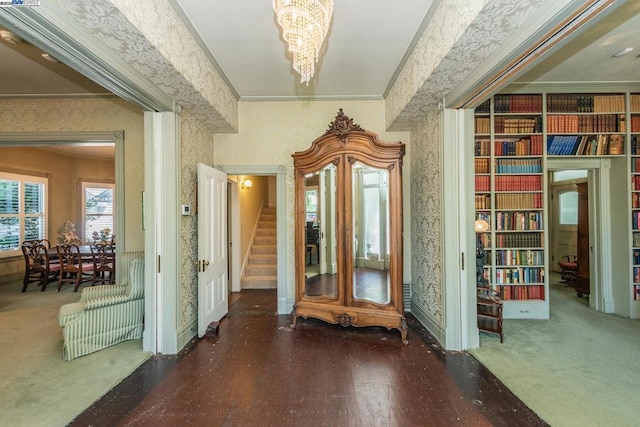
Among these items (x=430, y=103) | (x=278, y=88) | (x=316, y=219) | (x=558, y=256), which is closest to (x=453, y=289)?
(x=316, y=219)

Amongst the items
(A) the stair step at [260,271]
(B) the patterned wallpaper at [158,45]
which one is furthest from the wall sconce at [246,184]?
(B) the patterned wallpaper at [158,45]

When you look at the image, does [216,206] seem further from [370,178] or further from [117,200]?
[370,178]

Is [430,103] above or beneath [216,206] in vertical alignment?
above

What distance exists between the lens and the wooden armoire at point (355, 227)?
313 cm

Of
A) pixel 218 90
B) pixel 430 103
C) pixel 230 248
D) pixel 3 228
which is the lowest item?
pixel 230 248

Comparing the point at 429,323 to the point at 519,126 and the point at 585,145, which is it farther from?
the point at 585,145

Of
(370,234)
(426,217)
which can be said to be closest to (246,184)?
(370,234)

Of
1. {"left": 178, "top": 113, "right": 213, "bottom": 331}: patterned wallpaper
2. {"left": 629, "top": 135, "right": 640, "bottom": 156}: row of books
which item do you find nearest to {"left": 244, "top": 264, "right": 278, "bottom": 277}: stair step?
{"left": 178, "top": 113, "right": 213, "bottom": 331}: patterned wallpaper

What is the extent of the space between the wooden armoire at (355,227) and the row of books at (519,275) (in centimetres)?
168

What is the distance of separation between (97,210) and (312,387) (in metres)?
8.09

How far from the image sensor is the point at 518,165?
3.80 meters

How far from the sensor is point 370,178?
3209mm

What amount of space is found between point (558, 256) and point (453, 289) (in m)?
5.73

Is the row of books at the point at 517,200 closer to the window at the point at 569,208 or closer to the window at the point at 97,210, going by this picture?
the window at the point at 569,208
